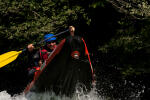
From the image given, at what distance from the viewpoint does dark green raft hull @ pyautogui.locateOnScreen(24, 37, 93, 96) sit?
4.12 metres

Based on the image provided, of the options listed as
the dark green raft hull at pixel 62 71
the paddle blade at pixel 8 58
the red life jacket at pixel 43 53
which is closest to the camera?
the dark green raft hull at pixel 62 71

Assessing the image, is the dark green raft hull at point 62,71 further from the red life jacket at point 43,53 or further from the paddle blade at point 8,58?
the paddle blade at point 8,58

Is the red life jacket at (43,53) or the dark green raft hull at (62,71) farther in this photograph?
the red life jacket at (43,53)

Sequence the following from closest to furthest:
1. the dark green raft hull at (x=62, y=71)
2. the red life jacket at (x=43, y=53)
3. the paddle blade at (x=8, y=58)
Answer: the dark green raft hull at (x=62, y=71) < the red life jacket at (x=43, y=53) < the paddle blade at (x=8, y=58)

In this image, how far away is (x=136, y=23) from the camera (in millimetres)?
5262

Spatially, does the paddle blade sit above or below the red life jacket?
below

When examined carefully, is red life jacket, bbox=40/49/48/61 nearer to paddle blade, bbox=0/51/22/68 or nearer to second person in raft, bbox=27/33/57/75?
second person in raft, bbox=27/33/57/75

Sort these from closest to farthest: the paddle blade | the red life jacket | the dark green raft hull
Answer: the dark green raft hull, the red life jacket, the paddle blade

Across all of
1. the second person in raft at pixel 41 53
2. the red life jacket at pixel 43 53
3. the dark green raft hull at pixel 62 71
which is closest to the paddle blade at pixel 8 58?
the second person in raft at pixel 41 53

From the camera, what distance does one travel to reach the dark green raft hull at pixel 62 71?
412cm

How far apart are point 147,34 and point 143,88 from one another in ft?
4.60

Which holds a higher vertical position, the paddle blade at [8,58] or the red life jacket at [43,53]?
the red life jacket at [43,53]

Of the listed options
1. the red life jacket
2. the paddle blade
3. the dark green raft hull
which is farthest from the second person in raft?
the paddle blade

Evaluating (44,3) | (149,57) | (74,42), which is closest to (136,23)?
(149,57)
